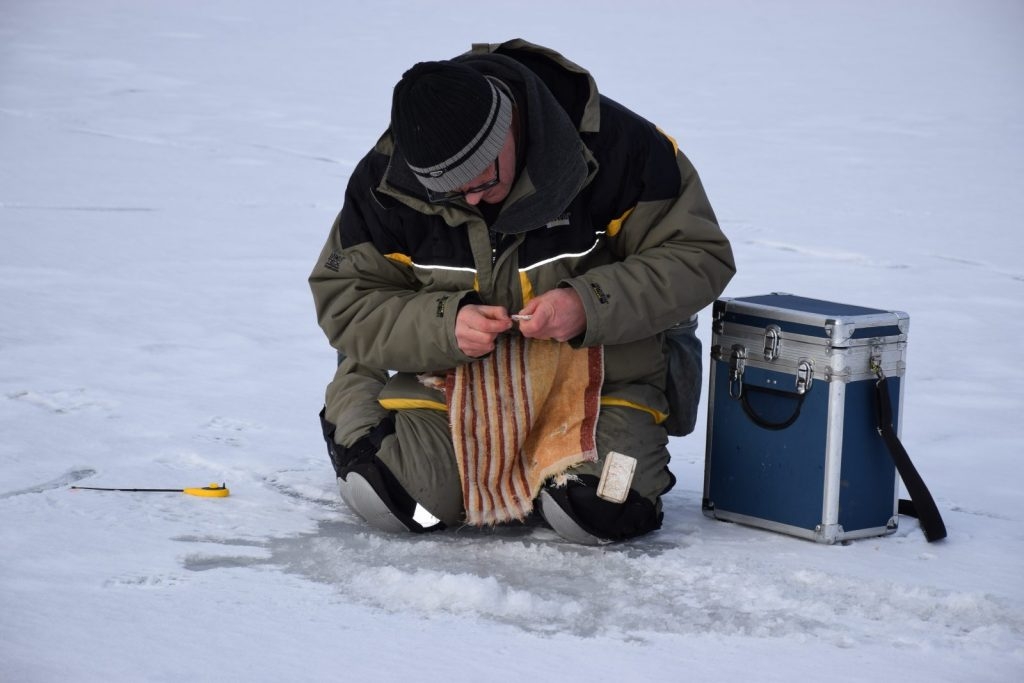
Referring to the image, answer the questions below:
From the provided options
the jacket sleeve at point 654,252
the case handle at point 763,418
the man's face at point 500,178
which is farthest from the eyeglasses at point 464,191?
the case handle at point 763,418

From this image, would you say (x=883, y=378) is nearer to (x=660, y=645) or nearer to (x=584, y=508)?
(x=584, y=508)

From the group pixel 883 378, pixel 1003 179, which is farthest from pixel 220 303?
pixel 1003 179

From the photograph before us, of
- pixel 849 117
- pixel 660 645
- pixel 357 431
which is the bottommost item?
pixel 660 645

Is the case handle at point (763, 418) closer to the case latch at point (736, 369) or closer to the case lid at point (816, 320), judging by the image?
the case latch at point (736, 369)

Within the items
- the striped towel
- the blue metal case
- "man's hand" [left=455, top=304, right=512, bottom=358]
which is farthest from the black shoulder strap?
"man's hand" [left=455, top=304, right=512, bottom=358]

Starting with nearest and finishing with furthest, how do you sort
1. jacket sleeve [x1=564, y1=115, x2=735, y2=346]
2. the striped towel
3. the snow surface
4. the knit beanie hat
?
the snow surface → the knit beanie hat → jacket sleeve [x1=564, y1=115, x2=735, y2=346] → the striped towel

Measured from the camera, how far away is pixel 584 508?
2678 millimetres

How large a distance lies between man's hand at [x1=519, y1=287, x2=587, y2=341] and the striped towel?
134mm

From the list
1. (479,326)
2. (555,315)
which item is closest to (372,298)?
(479,326)

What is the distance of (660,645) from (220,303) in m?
2.92

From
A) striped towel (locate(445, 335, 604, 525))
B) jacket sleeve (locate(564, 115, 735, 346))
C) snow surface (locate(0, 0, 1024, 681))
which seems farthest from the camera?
striped towel (locate(445, 335, 604, 525))

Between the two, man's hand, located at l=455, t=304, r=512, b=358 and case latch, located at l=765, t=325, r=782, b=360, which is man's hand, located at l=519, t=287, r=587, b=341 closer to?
man's hand, located at l=455, t=304, r=512, b=358

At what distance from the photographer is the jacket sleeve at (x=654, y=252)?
8.60 feet

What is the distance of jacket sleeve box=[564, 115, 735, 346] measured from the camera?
262 cm
